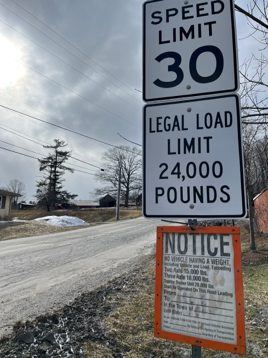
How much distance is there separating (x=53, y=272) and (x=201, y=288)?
603cm

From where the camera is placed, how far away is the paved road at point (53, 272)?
4.39m

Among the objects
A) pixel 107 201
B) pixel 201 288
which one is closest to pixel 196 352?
pixel 201 288

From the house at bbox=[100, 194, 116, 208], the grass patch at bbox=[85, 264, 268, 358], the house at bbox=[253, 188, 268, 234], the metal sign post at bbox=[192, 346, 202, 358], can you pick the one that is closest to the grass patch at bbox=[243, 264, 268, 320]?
the grass patch at bbox=[85, 264, 268, 358]

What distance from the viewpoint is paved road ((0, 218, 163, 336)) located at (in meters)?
4.39

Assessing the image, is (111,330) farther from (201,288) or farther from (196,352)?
(201,288)

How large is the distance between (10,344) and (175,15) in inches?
141

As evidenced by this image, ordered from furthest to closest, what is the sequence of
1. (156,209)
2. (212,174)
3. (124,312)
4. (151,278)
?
(151,278), (124,312), (156,209), (212,174)

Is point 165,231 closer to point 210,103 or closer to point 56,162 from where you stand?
point 210,103

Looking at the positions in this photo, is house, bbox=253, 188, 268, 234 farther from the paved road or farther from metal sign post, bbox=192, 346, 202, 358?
metal sign post, bbox=192, 346, 202, 358

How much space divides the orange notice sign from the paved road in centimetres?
288

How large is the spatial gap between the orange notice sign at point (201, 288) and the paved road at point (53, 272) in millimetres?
2883

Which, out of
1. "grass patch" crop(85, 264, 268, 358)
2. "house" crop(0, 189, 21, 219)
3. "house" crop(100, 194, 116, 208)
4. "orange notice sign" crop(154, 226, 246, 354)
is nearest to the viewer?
"orange notice sign" crop(154, 226, 246, 354)

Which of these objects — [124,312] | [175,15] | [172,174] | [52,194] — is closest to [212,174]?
[172,174]

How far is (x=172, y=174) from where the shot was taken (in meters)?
1.56
